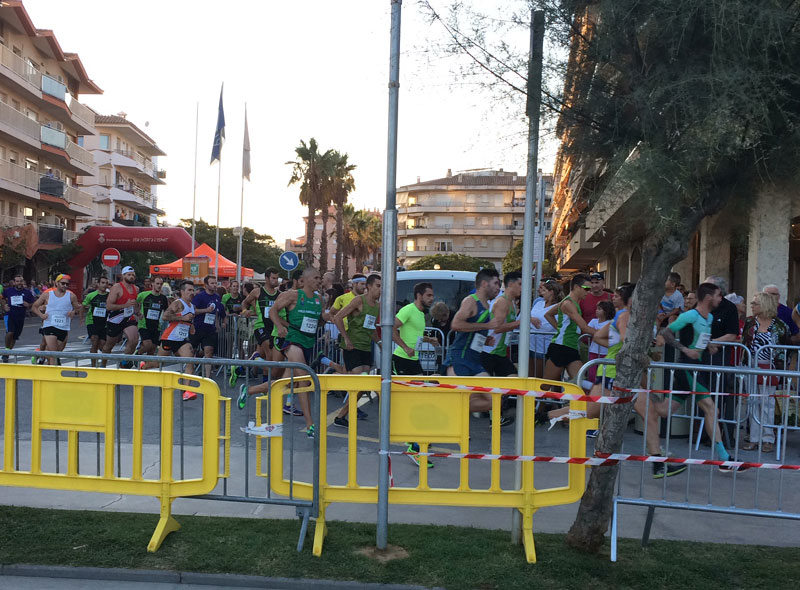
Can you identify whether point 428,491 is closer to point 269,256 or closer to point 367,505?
point 367,505

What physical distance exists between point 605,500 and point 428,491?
3.63 feet

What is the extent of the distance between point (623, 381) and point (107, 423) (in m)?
3.26

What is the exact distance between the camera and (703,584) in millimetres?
4266

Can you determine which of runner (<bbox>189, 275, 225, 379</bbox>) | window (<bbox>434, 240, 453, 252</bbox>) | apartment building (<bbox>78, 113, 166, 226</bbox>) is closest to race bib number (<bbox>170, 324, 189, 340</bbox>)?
runner (<bbox>189, 275, 225, 379</bbox>)

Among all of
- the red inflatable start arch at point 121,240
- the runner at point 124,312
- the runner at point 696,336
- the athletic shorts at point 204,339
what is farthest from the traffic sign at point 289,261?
the red inflatable start arch at point 121,240

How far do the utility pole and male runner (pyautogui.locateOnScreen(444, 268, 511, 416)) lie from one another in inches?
108

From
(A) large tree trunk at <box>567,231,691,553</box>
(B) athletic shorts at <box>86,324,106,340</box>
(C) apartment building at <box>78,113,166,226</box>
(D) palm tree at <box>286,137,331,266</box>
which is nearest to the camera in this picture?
(A) large tree trunk at <box>567,231,691,553</box>

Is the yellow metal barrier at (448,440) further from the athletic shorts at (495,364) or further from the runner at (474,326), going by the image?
the athletic shorts at (495,364)

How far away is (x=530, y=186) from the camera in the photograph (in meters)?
4.59

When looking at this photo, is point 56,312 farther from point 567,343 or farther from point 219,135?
point 219,135

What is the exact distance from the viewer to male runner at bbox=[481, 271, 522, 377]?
7.70 meters

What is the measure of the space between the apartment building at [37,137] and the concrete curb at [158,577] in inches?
1300

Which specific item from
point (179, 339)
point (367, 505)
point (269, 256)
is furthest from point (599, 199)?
point (269, 256)

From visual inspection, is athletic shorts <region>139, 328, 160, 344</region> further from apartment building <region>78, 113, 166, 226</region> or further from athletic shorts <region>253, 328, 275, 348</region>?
apartment building <region>78, 113, 166, 226</region>
